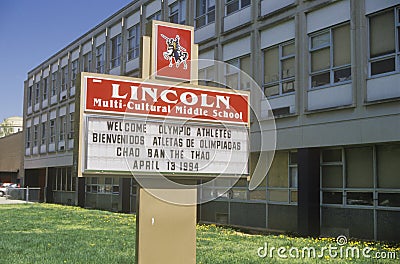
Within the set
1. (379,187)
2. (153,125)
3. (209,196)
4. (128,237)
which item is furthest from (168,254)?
(209,196)

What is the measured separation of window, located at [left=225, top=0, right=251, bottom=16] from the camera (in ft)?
75.8

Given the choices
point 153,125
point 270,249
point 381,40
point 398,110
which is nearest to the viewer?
point 153,125

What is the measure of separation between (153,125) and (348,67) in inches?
418

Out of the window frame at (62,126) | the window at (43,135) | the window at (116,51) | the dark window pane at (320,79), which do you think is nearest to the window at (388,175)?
the dark window pane at (320,79)

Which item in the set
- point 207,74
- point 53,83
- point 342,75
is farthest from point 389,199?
point 53,83

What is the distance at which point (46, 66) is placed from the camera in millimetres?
52531

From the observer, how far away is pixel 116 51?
124ft

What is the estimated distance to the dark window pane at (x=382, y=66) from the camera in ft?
52.7

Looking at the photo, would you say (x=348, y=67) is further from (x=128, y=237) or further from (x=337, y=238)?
(x=128, y=237)

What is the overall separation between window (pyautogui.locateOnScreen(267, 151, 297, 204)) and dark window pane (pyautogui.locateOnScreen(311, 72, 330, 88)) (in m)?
3.00

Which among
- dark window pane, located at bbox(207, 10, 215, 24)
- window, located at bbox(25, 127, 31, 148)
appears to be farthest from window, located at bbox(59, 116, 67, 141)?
dark window pane, located at bbox(207, 10, 215, 24)

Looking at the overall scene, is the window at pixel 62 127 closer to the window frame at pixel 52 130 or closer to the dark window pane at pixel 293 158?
the window frame at pixel 52 130

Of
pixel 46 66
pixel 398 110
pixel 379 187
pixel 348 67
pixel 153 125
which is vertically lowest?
pixel 379 187

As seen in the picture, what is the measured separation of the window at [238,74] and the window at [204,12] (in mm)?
3131
